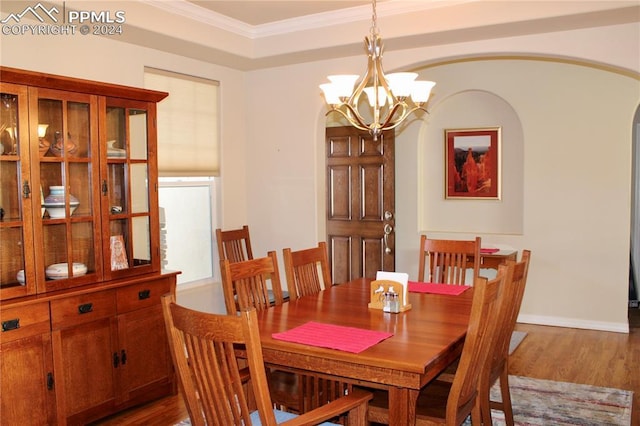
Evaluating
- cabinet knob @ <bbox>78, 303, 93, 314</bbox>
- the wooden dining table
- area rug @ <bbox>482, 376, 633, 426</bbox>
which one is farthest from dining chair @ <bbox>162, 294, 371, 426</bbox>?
area rug @ <bbox>482, 376, 633, 426</bbox>

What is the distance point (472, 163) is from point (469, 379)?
401 centimetres

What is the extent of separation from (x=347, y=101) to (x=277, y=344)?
5.03 ft

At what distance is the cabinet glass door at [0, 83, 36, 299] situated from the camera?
10.1ft

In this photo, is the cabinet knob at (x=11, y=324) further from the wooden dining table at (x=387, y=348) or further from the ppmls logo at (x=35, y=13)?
the ppmls logo at (x=35, y=13)

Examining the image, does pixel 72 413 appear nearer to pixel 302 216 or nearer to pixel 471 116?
pixel 302 216

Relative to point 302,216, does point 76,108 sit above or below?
above

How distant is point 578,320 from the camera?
5.58 meters

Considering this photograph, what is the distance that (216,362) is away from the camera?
6.52 feet

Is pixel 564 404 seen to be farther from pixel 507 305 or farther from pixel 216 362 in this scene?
pixel 216 362

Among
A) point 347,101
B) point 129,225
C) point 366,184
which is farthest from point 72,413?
point 366,184

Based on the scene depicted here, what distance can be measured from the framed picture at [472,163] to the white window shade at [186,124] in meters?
2.54

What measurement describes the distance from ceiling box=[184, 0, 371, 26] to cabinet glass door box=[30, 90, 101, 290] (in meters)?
1.36

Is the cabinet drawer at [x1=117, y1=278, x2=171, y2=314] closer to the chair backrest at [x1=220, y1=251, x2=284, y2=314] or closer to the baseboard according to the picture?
the chair backrest at [x1=220, y1=251, x2=284, y2=314]

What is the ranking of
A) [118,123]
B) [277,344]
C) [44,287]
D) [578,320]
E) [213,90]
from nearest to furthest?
1. [277,344]
2. [44,287]
3. [118,123]
4. [213,90]
5. [578,320]
